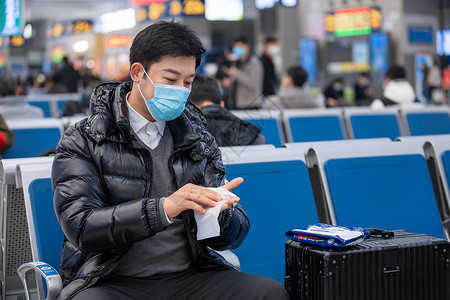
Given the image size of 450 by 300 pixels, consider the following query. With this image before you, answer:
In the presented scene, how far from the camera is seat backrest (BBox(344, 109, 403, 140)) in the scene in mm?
5293

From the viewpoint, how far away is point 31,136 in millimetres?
4359

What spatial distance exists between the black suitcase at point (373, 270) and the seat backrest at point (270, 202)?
52 centimetres

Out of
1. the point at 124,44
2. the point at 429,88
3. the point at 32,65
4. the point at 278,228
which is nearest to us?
the point at 278,228

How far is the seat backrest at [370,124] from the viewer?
208 inches

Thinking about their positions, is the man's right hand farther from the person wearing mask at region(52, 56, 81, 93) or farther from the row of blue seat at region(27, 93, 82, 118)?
the person wearing mask at region(52, 56, 81, 93)

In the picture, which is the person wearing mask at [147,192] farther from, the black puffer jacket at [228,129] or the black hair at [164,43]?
the black puffer jacket at [228,129]

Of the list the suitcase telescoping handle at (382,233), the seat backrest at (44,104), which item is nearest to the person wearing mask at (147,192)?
the suitcase telescoping handle at (382,233)

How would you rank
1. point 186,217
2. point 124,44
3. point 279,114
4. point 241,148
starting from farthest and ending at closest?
point 124,44
point 279,114
point 241,148
point 186,217

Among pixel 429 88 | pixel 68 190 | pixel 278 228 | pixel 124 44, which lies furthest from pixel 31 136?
pixel 124 44

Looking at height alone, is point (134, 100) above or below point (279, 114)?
above

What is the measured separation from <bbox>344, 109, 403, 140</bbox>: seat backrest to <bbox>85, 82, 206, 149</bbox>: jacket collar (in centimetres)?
309

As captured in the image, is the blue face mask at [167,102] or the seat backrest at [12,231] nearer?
the blue face mask at [167,102]

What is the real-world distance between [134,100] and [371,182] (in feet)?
4.38

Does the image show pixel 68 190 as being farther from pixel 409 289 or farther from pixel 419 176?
pixel 419 176
